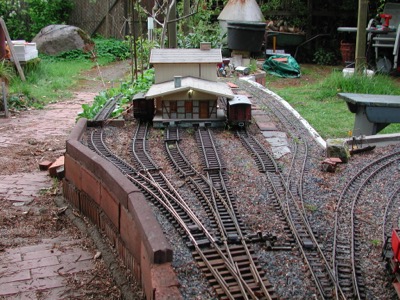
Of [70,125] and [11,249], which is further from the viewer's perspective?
[70,125]

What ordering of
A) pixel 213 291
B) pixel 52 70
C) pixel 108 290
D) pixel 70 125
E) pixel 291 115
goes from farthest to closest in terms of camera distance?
pixel 52 70 → pixel 70 125 → pixel 291 115 → pixel 108 290 → pixel 213 291

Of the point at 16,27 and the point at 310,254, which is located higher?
the point at 16,27

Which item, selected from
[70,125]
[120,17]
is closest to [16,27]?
[120,17]

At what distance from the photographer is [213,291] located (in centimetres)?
477

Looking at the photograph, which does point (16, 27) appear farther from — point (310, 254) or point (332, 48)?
point (310, 254)

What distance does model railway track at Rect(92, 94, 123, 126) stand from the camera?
10492 millimetres

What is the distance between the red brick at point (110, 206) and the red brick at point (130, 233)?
0.23m

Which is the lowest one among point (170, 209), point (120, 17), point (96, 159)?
point (170, 209)

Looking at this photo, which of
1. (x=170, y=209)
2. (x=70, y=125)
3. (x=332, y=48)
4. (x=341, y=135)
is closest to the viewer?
(x=170, y=209)

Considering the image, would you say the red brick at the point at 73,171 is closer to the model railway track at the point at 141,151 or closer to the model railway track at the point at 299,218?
the model railway track at the point at 141,151

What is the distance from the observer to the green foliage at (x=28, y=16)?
2548 cm

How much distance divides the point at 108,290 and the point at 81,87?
534 inches

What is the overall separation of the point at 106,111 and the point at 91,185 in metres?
4.47

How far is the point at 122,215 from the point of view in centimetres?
580
